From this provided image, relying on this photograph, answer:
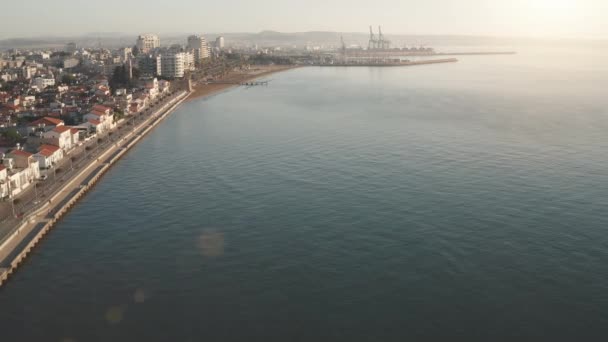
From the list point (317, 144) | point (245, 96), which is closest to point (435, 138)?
point (317, 144)

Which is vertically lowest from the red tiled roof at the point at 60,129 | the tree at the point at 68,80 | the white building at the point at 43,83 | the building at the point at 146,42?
the red tiled roof at the point at 60,129

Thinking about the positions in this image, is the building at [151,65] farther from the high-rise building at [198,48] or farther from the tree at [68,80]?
the high-rise building at [198,48]

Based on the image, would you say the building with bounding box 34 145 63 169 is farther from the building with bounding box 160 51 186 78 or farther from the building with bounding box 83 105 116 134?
the building with bounding box 160 51 186 78

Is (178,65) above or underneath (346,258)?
above

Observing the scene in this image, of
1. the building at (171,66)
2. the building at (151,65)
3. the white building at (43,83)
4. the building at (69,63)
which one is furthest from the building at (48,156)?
the building at (69,63)

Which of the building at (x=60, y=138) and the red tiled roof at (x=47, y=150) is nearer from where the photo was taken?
the red tiled roof at (x=47, y=150)

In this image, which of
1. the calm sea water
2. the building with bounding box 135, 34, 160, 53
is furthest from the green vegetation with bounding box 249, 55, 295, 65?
the calm sea water

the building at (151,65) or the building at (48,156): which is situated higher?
the building at (151,65)

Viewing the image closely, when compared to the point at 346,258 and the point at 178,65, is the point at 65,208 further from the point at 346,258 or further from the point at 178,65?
the point at 178,65
